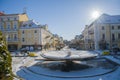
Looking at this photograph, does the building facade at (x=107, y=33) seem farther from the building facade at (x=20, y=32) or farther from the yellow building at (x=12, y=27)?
the yellow building at (x=12, y=27)

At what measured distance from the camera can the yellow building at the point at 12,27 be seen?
4747 centimetres

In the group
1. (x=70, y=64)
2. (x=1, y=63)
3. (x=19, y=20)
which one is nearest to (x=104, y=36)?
(x=19, y=20)

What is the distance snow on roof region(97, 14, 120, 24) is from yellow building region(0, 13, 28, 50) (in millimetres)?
24620

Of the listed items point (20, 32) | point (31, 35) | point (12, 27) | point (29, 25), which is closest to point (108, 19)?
point (31, 35)

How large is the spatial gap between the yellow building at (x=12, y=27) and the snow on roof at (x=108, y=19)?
24.6m

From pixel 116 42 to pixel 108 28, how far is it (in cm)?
472

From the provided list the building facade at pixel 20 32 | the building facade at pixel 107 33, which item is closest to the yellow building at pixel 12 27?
the building facade at pixel 20 32

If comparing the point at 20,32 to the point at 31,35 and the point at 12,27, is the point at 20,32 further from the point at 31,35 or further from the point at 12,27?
the point at 31,35

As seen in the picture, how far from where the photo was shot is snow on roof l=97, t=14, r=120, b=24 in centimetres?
4719

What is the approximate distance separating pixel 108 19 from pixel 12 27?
96.5 feet

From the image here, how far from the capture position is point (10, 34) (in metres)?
48.1

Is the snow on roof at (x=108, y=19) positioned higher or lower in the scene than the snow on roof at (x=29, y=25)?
higher

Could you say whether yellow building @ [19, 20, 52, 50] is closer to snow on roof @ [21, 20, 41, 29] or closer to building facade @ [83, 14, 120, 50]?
snow on roof @ [21, 20, 41, 29]

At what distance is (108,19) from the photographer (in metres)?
48.0
